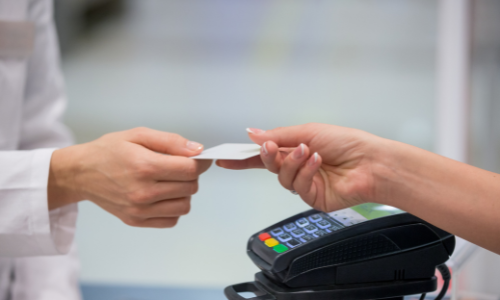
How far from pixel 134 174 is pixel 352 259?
362 mm

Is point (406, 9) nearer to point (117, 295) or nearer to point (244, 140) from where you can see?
point (244, 140)

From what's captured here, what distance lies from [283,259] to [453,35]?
168 cm

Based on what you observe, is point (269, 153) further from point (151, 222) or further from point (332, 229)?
point (151, 222)

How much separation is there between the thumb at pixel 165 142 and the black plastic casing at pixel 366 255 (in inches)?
8.1

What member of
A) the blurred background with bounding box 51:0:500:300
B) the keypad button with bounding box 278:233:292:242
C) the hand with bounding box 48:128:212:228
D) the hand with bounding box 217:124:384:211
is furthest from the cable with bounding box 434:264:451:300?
the blurred background with bounding box 51:0:500:300

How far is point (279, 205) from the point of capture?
2.18 metres

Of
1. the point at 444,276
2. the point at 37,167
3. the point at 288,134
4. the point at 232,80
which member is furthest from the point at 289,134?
the point at 232,80

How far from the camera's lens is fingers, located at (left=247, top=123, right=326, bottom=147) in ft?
2.18

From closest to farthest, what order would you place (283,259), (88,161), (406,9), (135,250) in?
(283,259)
(88,161)
(135,250)
(406,9)

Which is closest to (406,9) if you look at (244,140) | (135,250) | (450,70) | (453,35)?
(453,35)

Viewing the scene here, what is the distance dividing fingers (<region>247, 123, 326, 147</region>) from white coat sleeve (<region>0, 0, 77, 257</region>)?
0.39m

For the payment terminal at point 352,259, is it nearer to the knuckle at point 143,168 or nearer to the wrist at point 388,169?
the wrist at point 388,169

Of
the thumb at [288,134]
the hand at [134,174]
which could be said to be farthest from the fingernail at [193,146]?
the thumb at [288,134]

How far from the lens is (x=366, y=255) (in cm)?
52
